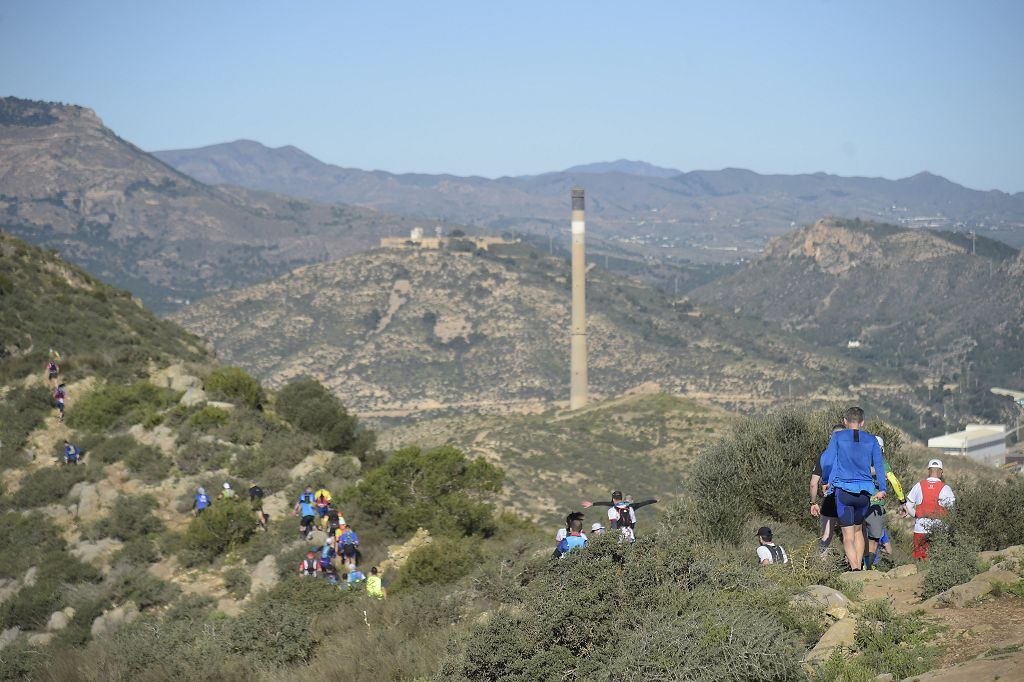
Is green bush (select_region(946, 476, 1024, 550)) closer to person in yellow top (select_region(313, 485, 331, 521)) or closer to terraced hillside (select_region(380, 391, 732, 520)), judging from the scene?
person in yellow top (select_region(313, 485, 331, 521))

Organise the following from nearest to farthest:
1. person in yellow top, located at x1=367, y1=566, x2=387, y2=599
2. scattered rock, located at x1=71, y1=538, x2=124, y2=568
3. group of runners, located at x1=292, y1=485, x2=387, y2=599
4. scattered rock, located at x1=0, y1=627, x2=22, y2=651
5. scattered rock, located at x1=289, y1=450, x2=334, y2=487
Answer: person in yellow top, located at x1=367, y1=566, x2=387, y2=599 → group of runners, located at x1=292, y1=485, x2=387, y2=599 → scattered rock, located at x1=0, y1=627, x2=22, y2=651 → scattered rock, located at x1=71, y1=538, x2=124, y2=568 → scattered rock, located at x1=289, y1=450, x2=334, y2=487

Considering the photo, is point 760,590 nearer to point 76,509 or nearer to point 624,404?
point 76,509

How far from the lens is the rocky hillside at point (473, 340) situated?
4626 inches

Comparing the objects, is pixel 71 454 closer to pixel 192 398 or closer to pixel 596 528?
pixel 192 398

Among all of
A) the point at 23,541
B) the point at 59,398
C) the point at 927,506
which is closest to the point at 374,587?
the point at 927,506

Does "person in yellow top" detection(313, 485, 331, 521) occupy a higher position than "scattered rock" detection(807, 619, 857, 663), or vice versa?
"scattered rock" detection(807, 619, 857, 663)

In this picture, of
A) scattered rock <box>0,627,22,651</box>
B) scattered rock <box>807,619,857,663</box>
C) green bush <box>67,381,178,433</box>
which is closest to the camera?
scattered rock <box>807,619,857,663</box>

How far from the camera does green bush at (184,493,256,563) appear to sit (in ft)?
69.8

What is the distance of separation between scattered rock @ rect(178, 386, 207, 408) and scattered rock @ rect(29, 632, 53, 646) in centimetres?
1051

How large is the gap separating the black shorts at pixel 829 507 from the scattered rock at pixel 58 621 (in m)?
13.5

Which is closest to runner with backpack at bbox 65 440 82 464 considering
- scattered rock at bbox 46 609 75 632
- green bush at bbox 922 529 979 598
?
scattered rock at bbox 46 609 75 632

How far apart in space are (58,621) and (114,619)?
4.56 ft

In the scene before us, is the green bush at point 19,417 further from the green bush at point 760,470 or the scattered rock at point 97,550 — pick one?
the green bush at point 760,470

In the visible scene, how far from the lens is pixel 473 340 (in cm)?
13450
